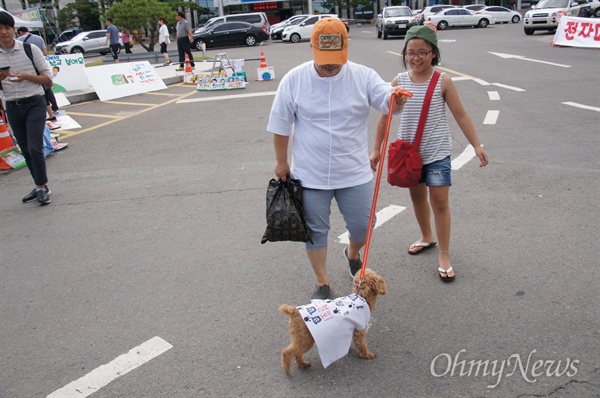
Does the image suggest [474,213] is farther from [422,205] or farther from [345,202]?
[345,202]

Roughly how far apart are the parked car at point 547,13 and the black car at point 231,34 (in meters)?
14.6

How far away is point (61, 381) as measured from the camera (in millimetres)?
2912

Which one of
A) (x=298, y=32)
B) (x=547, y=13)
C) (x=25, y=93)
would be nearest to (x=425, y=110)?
(x=25, y=93)

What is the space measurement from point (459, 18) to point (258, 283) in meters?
34.4

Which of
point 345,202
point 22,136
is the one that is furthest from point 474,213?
point 22,136

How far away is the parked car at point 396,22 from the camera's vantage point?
90.4 ft

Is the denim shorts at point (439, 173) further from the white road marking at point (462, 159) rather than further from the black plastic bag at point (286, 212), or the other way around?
the white road marking at point (462, 159)

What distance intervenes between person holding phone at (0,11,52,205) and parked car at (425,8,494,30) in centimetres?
3207

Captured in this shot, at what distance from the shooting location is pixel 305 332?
2686 mm

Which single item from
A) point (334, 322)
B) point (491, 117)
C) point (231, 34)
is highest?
point (231, 34)

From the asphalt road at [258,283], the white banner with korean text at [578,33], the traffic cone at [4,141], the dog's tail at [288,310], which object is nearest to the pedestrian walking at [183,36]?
the traffic cone at [4,141]

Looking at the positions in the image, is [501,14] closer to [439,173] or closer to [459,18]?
[459,18]

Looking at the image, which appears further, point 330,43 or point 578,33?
point 578,33

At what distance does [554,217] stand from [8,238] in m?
5.18
